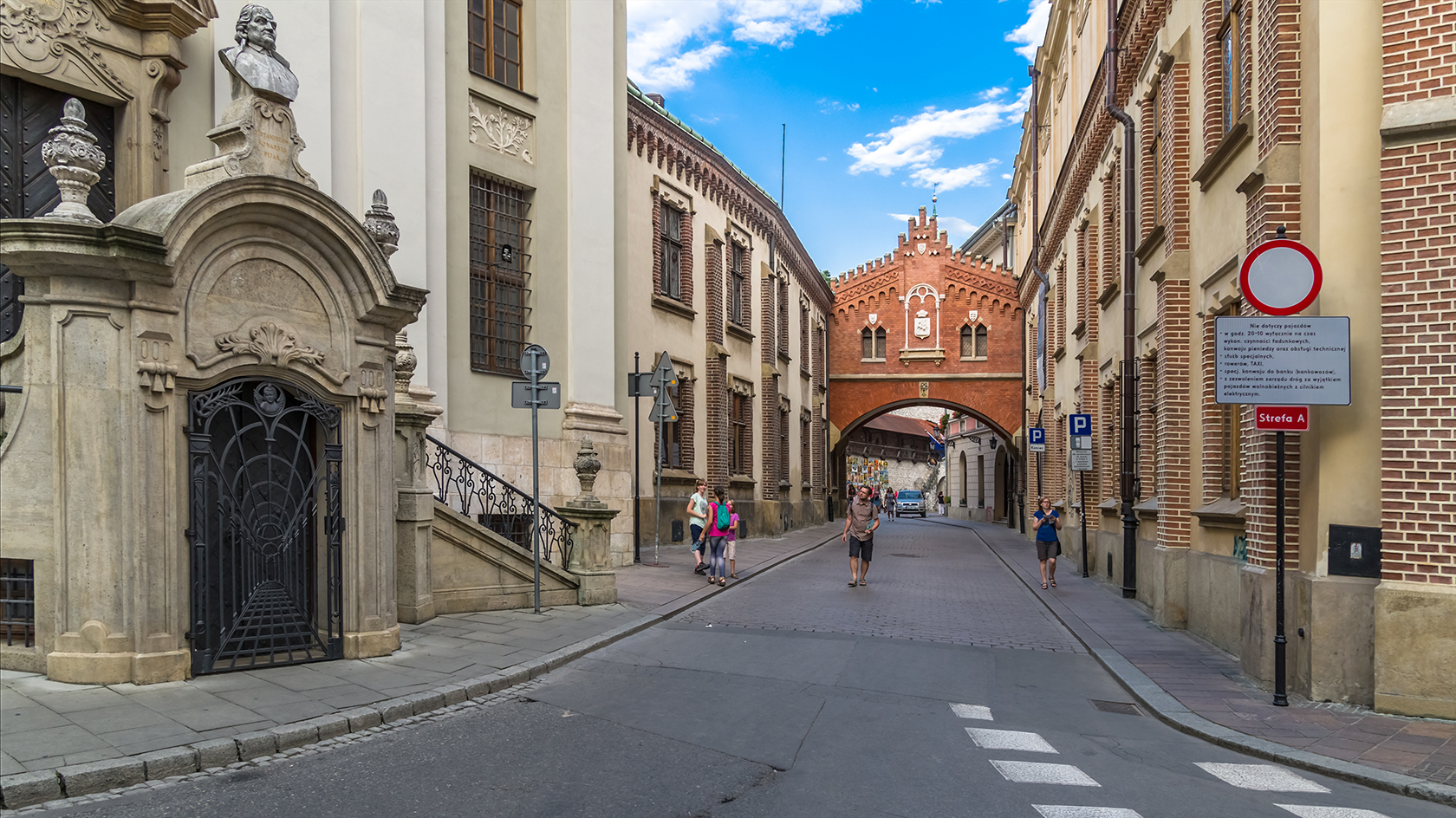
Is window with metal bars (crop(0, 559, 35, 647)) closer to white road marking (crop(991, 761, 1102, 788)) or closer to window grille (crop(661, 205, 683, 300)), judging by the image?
white road marking (crop(991, 761, 1102, 788))

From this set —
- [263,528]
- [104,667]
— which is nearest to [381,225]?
[263,528]

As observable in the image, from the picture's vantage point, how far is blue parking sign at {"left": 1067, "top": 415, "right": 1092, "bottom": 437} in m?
20.0

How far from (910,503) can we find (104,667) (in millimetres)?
61666

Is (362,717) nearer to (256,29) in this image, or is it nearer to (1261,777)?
(256,29)

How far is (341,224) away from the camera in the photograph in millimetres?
8984

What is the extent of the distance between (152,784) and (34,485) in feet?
10.5

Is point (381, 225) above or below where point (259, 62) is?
below

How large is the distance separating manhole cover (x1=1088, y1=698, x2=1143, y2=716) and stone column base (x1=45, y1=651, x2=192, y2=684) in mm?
7585

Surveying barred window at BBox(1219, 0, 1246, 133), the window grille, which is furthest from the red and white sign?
the window grille

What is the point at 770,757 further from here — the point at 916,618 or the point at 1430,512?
the point at 916,618

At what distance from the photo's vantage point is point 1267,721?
305 inches

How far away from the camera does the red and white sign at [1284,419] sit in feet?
27.5

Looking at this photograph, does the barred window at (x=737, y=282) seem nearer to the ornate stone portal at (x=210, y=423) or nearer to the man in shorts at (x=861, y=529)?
the man in shorts at (x=861, y=529)

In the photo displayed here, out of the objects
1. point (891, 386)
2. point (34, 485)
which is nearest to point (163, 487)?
point (34, 485)
